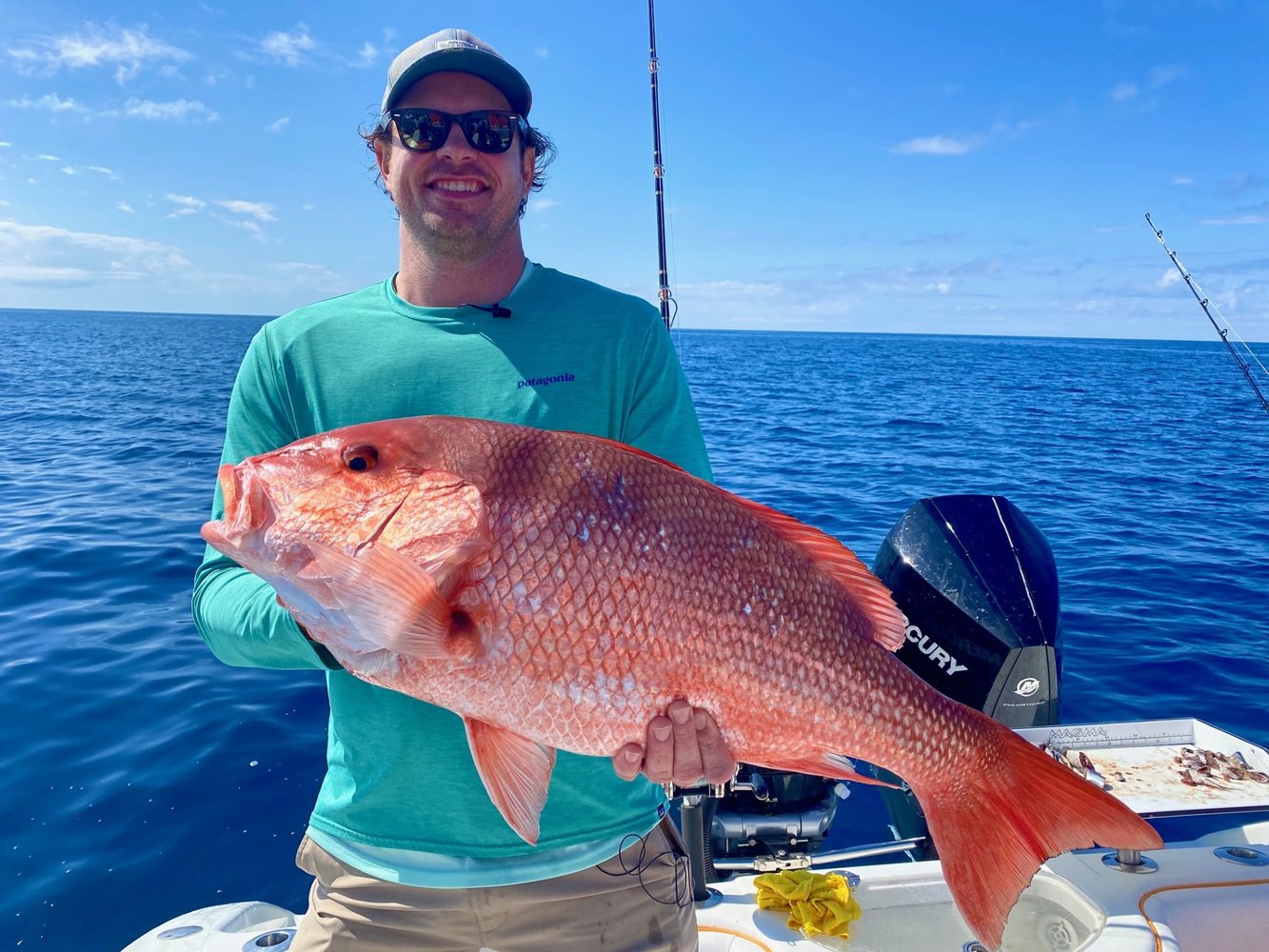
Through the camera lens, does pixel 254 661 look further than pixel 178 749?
No

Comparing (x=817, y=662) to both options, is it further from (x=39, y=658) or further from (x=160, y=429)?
(x=160, y=429)

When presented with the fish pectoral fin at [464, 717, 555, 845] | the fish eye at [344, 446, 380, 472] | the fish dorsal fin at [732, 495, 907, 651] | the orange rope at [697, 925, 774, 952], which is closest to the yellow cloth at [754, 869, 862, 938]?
the orange rope at [697, 925, 774, 952]

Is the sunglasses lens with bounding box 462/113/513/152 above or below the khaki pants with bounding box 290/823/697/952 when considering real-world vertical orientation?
above

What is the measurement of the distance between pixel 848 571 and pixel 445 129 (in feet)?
5.33

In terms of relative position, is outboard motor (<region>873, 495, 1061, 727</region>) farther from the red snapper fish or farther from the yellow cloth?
the red snapper fish

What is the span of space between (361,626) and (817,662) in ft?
3.25

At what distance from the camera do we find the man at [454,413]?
2049 millimetres

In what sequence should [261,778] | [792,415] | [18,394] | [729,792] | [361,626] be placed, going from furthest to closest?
[792,415], [18,394], [261,778], [729,792], [361,626]

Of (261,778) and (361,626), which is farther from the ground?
(361,626)

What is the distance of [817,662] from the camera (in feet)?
6.20

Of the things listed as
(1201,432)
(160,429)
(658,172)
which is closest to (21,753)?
(658,172)

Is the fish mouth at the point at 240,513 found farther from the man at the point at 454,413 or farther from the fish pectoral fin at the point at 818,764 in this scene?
the fish pectoral fin at the point at 818,764

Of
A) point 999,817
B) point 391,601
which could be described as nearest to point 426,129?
point 391,601

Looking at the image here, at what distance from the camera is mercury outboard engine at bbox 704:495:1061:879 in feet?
13.6
